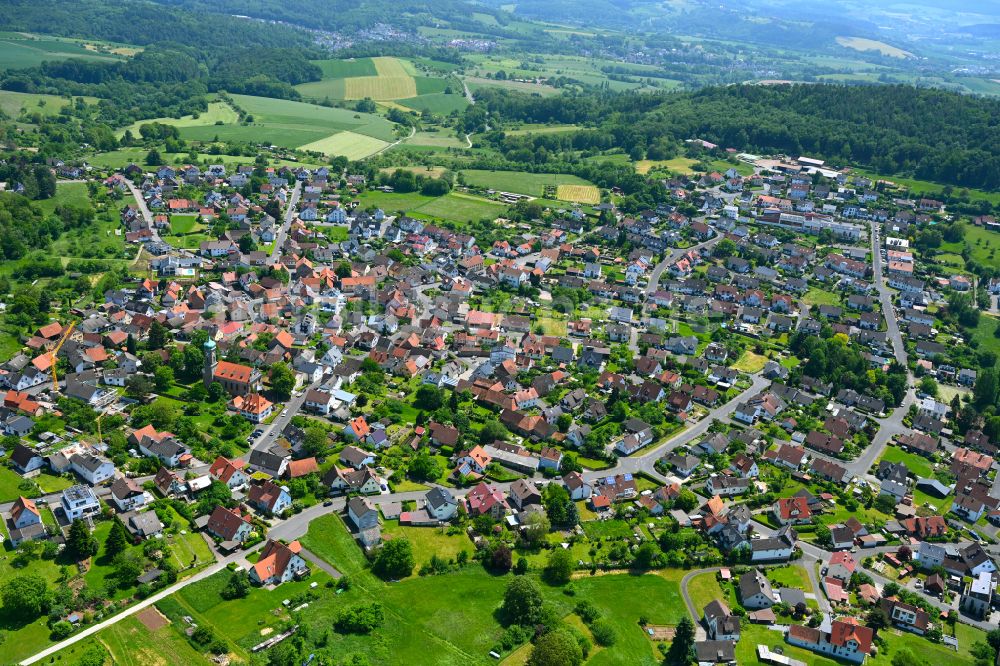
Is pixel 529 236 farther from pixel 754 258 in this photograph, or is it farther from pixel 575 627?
pixel 575 627

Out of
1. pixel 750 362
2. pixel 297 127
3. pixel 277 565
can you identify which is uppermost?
pixel 297 127

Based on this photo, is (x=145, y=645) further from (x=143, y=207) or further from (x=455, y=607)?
(x=143, y=207)

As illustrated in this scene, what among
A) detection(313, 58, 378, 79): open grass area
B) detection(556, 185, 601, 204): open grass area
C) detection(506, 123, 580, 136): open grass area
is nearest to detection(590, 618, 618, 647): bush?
detection(556, 185, 601, 204): open grass area

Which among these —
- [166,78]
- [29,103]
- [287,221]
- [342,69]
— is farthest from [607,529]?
[342,69]

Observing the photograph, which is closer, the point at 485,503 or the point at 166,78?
the point at 485,503

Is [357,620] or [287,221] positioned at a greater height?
[287,221]

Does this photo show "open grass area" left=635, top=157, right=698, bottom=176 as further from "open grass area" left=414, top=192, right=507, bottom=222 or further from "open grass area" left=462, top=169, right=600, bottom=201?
"open grass area" left=414, top=192, right=507, bottom=222

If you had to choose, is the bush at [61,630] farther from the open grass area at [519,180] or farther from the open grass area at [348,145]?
the open grass area at [348,145]
